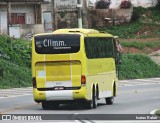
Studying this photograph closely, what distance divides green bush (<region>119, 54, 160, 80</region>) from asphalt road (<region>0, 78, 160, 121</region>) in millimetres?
7301

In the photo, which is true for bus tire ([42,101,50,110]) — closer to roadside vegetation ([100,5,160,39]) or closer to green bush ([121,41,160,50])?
green bush ([121,41,160,50])

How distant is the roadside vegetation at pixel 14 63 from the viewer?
47.1 metres

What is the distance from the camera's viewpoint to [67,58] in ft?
95.7

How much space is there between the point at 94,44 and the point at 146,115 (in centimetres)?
574

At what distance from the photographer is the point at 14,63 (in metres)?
50.3

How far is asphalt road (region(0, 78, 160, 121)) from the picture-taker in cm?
2847

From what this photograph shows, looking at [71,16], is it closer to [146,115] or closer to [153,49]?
[153,49]

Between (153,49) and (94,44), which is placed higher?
(94,44)

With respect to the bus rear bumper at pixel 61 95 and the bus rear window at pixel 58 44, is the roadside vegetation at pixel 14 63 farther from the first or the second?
the bus rear bumper at pixel 61 95

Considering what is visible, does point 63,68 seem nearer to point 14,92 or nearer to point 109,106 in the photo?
point 109,106

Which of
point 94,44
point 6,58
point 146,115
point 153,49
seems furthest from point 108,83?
point 153,49

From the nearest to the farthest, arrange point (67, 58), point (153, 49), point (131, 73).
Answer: point (67, 58), point (131, 73), point (153, 49)

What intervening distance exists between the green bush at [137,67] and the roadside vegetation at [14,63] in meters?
7.47

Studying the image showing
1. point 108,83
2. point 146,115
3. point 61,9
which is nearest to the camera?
point 146,115
